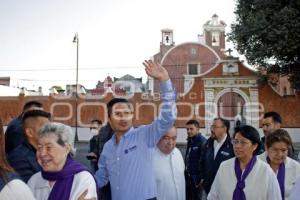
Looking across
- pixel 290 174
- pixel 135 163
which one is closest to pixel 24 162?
pixel 135 163

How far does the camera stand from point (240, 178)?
→ 3.43 meters

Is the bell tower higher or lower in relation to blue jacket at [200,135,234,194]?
higher

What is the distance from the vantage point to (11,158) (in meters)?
3.00

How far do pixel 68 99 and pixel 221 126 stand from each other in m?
24.0

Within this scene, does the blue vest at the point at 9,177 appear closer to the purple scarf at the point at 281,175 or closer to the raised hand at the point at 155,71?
the raised hand at the point at 155,71

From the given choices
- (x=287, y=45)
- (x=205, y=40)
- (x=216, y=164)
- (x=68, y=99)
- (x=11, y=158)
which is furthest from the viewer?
(x=205, y=40)

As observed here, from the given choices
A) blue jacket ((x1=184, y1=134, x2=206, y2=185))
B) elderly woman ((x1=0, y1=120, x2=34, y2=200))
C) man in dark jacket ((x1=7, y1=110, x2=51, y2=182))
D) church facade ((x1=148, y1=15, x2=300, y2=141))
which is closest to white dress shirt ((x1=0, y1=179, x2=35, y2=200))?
elderly woman ((x1=0, y1=120, x2=34, y2=200))

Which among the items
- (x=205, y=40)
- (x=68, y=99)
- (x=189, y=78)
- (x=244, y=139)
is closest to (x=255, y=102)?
(x=189, y=78)

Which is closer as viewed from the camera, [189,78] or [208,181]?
[208,181]

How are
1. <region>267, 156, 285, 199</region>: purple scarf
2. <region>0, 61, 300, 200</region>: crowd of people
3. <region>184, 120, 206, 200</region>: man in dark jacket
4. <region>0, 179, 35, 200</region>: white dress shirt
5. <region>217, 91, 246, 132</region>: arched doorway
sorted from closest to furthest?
1. <region>0, 179, 35, 200</region>: white dress shirt
2. <region>0, 61, 300, 200</region>: crowd of people
3. <region>267, 156, 285, 199</region>: purple scarf
4. <region>184, 120, 206, 200</region>: man in dark jacket
5. <region>217, 91, 246, 132</region>: arched doorway

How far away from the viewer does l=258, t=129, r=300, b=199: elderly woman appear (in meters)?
3.82

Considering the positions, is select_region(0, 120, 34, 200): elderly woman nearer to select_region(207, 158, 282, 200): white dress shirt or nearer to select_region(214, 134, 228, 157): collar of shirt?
select_region(207, 158, 282, 200): white dress shirt

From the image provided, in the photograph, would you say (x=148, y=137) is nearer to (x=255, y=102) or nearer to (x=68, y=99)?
(x=255, y=102)

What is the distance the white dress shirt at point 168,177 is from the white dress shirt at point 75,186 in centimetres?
159
